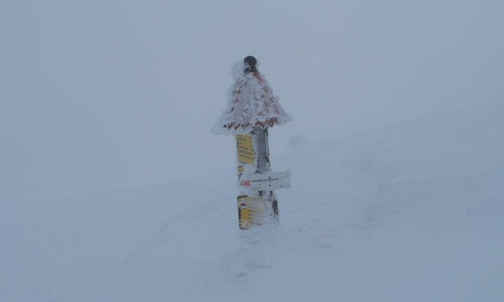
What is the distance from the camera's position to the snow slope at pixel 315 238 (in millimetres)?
4977

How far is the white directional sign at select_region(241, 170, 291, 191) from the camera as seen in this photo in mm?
6277

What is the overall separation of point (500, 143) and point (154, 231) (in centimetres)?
710

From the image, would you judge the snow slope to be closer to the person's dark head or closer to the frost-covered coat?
the frost-covered coat

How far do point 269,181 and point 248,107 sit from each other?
104cm

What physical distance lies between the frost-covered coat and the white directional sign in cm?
65

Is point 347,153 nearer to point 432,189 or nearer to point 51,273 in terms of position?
point 432,189

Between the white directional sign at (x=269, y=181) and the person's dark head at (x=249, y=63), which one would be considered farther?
the person's dark head at (x=249, y=63)

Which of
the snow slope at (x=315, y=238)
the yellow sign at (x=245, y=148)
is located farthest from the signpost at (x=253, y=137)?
the snow slope at (x=315, y=238)

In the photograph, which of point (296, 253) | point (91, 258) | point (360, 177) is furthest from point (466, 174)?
point (91, 258)

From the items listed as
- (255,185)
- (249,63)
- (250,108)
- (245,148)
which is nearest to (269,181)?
(255,185)

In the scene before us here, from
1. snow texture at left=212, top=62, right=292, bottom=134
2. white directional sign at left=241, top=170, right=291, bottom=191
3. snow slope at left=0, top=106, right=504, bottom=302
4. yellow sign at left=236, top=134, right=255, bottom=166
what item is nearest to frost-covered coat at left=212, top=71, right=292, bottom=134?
snow texture at left=212, top=62, right=292, bottom=134

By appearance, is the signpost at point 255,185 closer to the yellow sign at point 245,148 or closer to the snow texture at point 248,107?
the yellow sign at point 245,148

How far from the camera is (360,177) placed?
31.4 feet

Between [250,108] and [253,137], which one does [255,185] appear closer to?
[253,137]
